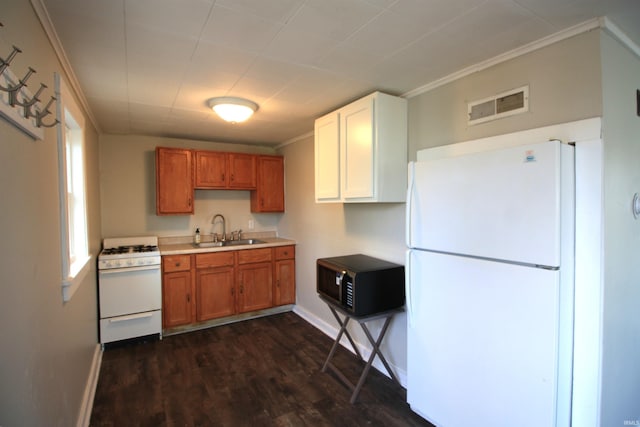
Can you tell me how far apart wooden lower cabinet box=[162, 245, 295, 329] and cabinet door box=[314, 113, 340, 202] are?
1480 mm

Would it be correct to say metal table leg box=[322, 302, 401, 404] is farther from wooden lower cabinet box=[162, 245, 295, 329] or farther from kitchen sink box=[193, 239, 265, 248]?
kitchen sink box=[193, 239, 265, 248]

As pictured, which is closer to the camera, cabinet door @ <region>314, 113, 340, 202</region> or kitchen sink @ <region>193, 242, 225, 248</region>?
cabinet door @ <region>314, 113, 340, 202</region>

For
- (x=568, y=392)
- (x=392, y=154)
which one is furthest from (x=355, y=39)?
(x=568, y=392)

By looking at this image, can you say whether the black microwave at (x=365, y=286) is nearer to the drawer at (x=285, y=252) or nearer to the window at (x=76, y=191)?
the drawer at (x=285, y=252)

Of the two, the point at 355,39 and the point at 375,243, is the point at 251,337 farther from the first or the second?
the point at 355,39

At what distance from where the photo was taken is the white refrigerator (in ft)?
4.83

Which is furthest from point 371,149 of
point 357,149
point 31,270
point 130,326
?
point 130,326

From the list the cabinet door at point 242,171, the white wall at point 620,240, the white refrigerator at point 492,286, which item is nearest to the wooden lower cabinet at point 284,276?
the cabinet door at point 242,171

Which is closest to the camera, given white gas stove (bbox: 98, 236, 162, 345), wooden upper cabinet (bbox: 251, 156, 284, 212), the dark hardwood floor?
the dark hardwood floor

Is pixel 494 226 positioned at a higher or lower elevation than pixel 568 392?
higher

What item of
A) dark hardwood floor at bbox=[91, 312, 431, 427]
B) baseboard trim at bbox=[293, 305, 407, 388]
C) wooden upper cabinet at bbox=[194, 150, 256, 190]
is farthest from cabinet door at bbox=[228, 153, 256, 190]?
dark hardwood floor at bbox=[91, 312, 431, 427]

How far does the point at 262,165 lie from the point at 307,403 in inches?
117

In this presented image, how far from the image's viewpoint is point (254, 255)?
158 inches

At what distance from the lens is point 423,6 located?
1.41m
